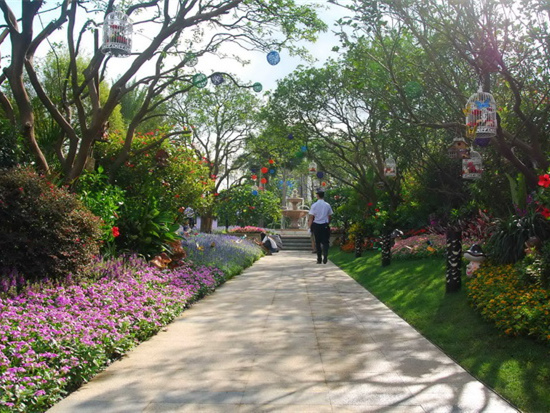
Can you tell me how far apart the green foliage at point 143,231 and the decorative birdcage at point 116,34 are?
2.92 meters

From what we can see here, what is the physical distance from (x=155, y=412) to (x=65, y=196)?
3.61 metres

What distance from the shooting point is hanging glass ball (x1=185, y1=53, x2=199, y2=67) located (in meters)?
10.5

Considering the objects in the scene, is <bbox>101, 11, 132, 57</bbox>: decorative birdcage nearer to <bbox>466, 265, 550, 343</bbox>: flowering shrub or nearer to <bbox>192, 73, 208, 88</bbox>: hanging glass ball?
<bbox>192, 73, 208, 88</bbox>: hanging glass ball

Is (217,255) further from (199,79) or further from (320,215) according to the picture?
(199,79)

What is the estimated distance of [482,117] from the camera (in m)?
7.61

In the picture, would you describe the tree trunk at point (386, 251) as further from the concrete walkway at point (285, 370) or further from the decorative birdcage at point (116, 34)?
the decorative birdcage at point (116, 34)

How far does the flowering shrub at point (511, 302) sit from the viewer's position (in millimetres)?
5195

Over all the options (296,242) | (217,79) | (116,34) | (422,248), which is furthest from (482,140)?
(296,242)

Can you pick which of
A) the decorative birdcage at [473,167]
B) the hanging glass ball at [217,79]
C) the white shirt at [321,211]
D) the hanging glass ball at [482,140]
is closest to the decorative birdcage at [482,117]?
the hanging glass ball at [482,140]

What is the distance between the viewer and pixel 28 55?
27.9ft

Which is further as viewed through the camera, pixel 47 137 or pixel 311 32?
pixel 311 32

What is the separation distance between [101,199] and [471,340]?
5681 mm

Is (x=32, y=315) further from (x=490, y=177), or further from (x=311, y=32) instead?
(x=490, y=177)

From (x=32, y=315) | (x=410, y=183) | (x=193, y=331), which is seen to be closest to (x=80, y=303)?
(x=32, y=315)
